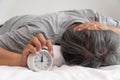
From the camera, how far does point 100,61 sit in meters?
1.01

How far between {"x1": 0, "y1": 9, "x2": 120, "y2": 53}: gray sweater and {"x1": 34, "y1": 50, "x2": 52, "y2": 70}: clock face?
174mm

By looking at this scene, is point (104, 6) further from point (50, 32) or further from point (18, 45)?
point (18, 45)

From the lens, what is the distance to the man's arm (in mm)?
1024

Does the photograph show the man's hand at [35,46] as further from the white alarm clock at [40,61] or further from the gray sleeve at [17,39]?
the gray sleeve at [17,39]

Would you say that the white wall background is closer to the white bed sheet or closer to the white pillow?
the white pillow

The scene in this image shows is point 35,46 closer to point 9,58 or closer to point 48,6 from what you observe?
point 9,58

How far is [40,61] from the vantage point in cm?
97

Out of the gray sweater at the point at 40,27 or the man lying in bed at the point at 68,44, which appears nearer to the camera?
the man lying in bed at the point at 68,44

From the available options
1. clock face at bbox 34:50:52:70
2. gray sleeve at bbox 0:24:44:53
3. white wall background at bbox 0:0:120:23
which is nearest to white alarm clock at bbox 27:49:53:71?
clock face at bbox 34:50:52:70

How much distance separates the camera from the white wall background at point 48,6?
1.97 metres

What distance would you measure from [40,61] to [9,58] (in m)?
0.15

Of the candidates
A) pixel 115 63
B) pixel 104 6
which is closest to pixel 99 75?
pixel 115 63

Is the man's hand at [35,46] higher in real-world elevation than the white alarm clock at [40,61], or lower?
higher

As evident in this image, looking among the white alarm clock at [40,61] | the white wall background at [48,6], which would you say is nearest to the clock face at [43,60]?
the white alarm clock at [40,61]
